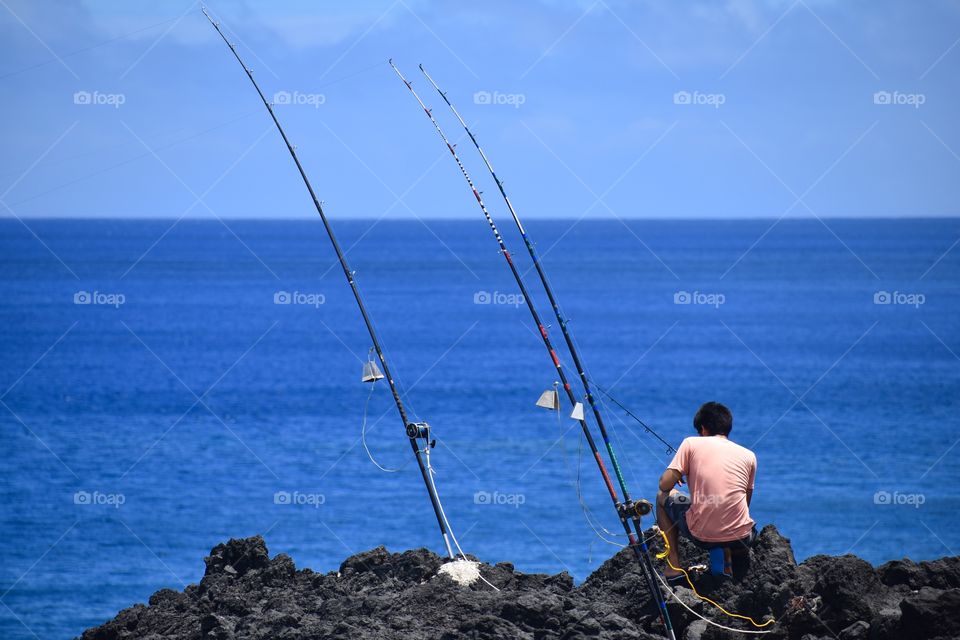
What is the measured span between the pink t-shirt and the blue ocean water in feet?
9.77

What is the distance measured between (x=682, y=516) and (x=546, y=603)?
4.26 feet

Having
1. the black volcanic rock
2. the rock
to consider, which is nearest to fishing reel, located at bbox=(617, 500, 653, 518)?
the black volcanic rock

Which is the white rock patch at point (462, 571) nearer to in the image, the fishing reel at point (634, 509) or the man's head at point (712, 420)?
the fishing reel at point (634, 509)

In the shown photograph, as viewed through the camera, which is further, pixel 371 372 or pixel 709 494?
pixel 371 372

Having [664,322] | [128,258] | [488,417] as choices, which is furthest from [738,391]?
[128,258]

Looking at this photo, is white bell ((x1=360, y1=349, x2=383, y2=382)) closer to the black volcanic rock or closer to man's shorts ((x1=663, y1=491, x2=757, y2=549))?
the black volcanic rock

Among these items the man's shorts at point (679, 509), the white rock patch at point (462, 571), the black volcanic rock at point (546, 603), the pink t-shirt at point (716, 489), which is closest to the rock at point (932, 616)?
the black volcanic rock at point (546, 603)

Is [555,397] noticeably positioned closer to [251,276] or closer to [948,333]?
[948,333]

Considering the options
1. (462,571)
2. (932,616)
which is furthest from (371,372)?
(932,616)

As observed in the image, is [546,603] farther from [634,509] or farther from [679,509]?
[679,509]

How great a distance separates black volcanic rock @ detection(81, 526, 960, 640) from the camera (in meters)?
10.0

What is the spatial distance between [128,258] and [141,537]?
125 m

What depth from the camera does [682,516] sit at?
1079cm

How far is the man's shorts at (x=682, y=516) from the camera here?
10.7 metres
